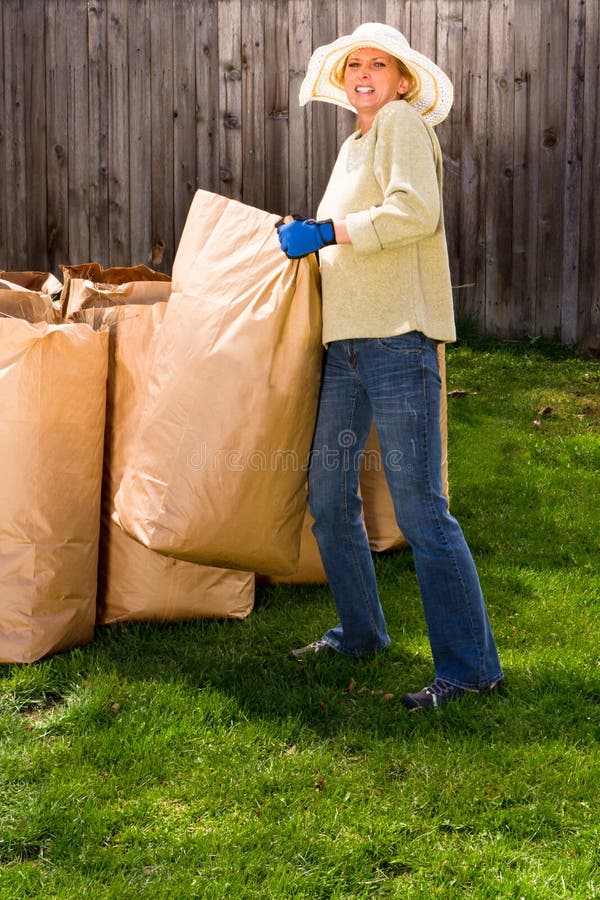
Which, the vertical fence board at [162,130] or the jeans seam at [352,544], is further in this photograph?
the vertical fence board at [162,130]

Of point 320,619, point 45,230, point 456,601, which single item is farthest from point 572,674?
point 45,230

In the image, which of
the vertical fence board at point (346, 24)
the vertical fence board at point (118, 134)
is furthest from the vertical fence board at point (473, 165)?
the vertical fence board at point (118, 134)

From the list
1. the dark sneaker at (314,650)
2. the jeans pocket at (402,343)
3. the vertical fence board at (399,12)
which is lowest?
the dark sneaker at (314,650)

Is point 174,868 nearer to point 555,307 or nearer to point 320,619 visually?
point 320,619

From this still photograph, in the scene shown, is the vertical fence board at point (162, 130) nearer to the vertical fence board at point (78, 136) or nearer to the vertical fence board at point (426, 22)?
the vertical fence board at point (78, 136)

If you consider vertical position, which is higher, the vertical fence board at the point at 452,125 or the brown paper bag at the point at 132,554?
the vertical fence board at the point at 452,125

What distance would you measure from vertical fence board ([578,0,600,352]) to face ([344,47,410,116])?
330cm

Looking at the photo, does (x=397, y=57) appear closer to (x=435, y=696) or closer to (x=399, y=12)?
(x=435, y=696)

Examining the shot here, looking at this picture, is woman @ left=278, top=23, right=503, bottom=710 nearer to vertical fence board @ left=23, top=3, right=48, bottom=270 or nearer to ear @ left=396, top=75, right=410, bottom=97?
ear @ left=396, top=75, right=410, bottom=97

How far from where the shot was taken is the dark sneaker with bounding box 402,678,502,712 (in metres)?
2.63

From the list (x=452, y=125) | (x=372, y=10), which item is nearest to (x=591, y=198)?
(x=452, y=125)

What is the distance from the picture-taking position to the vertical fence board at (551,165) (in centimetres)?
568

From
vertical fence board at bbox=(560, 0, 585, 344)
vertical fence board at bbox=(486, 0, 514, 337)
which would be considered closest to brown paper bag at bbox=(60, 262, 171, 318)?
vertical fence board at bbox=(486, 0, 514, 337)

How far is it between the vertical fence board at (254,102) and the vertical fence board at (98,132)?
2.77 ft
